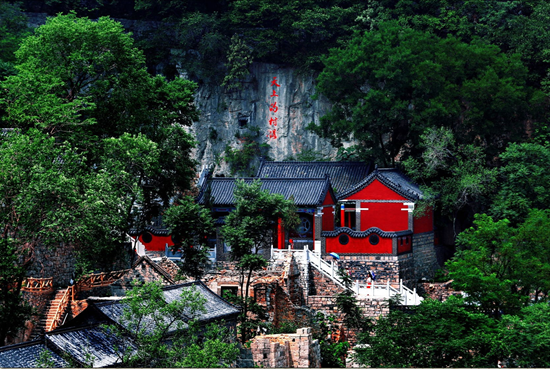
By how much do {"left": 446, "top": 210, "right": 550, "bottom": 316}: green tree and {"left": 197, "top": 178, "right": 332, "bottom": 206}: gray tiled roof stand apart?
880cm

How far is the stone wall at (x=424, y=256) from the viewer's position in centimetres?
3984

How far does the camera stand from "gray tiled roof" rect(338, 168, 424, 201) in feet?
129

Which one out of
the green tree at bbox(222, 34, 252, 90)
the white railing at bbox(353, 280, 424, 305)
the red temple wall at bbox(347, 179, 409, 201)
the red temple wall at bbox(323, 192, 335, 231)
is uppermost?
Result: the green tree at bbox(222, 34, 252, 90)

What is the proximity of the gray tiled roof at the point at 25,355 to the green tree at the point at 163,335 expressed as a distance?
1.65m

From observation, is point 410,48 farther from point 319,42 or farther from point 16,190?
point 16,190

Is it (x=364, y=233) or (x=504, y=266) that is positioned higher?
(x=364, y=233)

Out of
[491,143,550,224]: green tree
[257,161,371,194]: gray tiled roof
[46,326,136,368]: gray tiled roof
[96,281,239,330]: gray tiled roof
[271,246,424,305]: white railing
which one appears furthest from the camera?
[257,161,371,194]: gray tiled roof

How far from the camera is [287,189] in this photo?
39781 millimetres

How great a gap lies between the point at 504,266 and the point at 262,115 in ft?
86.1

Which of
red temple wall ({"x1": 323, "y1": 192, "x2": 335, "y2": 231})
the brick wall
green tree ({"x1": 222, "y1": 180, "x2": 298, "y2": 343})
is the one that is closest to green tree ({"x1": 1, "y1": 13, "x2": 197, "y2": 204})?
the brick wall

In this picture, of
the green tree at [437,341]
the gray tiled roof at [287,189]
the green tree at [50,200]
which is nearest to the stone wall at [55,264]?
the green tree at [50,200]

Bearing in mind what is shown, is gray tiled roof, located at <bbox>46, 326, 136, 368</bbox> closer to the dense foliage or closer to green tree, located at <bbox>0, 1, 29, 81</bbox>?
the dense foliage

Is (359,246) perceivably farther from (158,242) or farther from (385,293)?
(158,242)

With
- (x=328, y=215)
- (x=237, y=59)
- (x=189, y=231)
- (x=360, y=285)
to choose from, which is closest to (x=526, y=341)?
(x=360, y=285)
